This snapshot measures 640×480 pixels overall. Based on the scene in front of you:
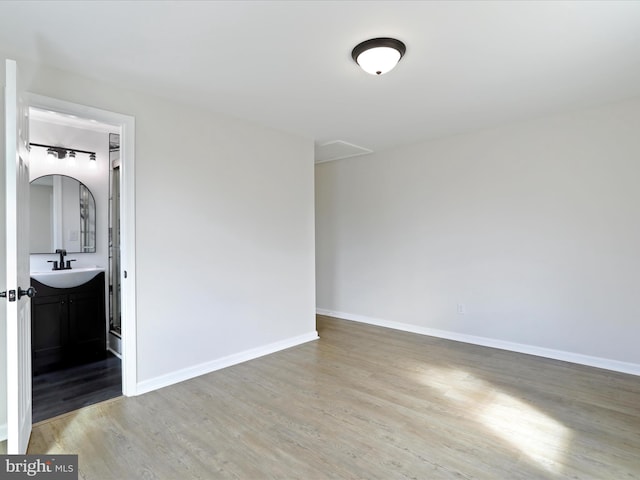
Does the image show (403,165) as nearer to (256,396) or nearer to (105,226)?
(256,396)

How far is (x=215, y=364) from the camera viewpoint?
338 centimetres

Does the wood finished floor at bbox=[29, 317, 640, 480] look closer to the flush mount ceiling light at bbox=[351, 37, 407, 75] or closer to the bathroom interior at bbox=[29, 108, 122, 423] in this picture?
the bathroom interior at bbox=[29, 108, 122, 423]

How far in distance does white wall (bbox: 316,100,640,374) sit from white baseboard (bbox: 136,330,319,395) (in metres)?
1.50

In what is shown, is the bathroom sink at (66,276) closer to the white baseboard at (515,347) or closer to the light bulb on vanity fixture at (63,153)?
the light bulb on vanity fixture at (63,153)

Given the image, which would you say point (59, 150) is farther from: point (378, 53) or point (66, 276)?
point (378, 53)

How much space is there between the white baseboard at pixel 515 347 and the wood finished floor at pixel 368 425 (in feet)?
0.41

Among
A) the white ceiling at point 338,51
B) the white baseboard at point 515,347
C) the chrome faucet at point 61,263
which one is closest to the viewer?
the white ceiling at point 338,51

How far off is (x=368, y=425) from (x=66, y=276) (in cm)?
326

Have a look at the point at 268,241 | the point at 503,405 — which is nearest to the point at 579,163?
the point at 503,405

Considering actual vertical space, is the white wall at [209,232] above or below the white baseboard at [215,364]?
above

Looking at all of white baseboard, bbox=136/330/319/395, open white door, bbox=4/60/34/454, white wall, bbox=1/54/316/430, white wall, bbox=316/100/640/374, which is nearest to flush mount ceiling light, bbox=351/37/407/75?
white wall, bbox=1/54/316/430

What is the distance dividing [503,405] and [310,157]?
324cm

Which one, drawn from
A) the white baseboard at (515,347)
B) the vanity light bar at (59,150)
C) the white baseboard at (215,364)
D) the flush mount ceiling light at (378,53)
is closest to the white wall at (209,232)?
the white baseboard at (215,364)

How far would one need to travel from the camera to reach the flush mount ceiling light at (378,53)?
219 centimetres
